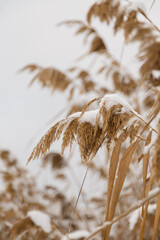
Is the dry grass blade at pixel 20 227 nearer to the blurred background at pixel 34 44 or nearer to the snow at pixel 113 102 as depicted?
the snow at pixel 113 102

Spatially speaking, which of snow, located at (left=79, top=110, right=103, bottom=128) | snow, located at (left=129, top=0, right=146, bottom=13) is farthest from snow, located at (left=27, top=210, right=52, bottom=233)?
snow, located at (left=129, top=0, right=146, bottom=13)

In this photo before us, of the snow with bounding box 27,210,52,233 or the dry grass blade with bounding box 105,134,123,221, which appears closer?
the dry grass blade with bounding box 105,134,123,221

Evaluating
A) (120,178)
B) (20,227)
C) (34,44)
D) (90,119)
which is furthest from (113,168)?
(34,44)

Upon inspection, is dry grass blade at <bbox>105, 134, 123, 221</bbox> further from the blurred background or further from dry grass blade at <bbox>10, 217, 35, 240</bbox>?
the blurred background

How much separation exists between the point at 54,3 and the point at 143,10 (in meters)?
36.5

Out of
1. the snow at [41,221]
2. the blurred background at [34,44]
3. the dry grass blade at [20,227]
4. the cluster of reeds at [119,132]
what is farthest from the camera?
the blurred background at [34,44]

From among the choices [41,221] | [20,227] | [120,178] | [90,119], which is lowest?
[41,221]

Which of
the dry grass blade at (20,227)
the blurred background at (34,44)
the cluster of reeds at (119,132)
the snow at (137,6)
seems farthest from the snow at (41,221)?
the blurred background at (34,44)

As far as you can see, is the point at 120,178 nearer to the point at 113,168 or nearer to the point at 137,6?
the point at 113,168

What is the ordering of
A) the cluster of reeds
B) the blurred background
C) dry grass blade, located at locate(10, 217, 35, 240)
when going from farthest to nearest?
1. the blurred background
2. dry grass blade, located at locate(10, 217, 35, 240)
3. the cluster of reeds

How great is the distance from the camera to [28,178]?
5242mm

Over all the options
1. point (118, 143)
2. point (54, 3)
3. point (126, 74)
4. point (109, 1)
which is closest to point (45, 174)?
point (126, 74)

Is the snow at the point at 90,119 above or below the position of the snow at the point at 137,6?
below

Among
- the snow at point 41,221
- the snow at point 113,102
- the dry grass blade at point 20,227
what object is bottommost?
the snow at point 41,221
